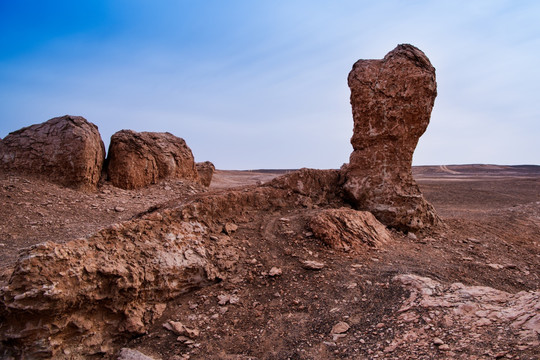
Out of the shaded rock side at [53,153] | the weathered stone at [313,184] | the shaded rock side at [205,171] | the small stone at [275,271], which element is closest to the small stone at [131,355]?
the small stone at [275,271]

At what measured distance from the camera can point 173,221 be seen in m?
5.02

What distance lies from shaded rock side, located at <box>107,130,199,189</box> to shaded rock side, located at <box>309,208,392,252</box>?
829cm

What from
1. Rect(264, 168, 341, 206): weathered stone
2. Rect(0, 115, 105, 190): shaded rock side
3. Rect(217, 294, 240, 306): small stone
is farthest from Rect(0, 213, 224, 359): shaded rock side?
Rect(0, 115, 105, 190): shaded rock side

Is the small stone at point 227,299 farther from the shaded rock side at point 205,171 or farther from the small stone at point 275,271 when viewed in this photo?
the shaded rock side at point 205,171

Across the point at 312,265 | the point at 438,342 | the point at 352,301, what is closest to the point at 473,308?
the point at 438,342

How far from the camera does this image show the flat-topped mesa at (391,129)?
6.71 m

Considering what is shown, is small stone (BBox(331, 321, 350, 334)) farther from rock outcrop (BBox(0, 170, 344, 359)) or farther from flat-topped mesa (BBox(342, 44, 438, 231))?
flat-topped mesa (BBox(342, 44, 438, 231))

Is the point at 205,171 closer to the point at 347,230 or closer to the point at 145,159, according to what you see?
the point at 145,159

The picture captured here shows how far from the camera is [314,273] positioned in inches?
194

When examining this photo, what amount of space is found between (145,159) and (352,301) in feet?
32.7

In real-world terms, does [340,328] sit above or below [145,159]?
below

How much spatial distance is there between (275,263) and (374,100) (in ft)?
12.4

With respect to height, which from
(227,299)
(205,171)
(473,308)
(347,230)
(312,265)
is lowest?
(227,299)

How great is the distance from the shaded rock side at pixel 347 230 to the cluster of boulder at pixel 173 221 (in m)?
0.02
